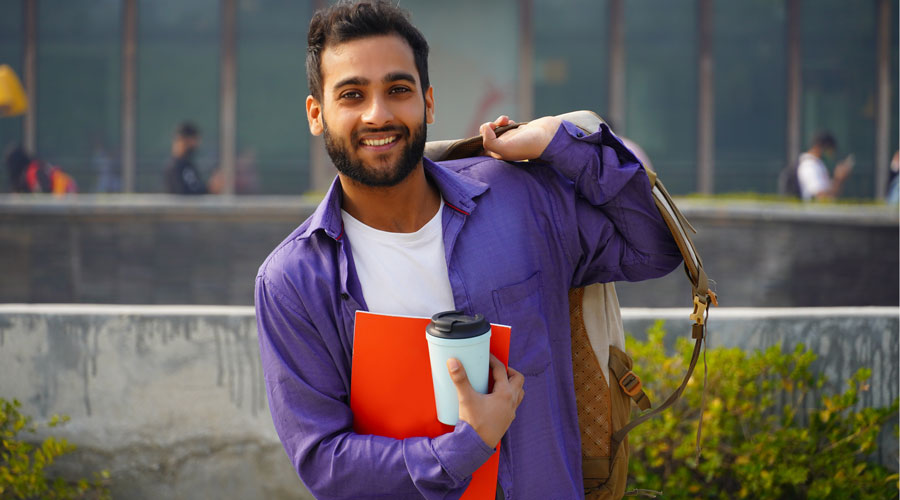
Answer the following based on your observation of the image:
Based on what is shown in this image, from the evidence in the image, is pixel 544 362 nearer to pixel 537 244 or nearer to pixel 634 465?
pixel 537 244

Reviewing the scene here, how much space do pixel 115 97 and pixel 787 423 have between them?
16.6 m

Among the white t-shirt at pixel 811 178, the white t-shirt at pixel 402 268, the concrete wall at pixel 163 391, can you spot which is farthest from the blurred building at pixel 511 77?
the white t-shirt at pixel 402 268

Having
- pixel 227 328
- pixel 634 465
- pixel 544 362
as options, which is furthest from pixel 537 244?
pixel 227 328

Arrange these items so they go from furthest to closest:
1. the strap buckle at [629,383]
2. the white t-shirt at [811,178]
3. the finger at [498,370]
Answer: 1. the white t-shirt at [811,178]
2. the strap buckle at [629,383]
3. the finger at [498,370]

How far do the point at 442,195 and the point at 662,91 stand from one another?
54.3 feet

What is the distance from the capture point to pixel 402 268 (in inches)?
89.4

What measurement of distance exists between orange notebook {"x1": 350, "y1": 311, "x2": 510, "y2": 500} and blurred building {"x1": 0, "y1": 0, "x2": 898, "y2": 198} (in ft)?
52.5

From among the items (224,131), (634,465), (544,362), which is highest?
(224,131)

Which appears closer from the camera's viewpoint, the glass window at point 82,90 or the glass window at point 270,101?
the glass window at point 82,90

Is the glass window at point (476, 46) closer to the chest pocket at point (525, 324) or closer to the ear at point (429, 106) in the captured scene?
the ear at point (429, 106)

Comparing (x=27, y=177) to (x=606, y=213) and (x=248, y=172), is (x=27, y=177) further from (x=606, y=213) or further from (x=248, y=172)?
(x=606, y=213)

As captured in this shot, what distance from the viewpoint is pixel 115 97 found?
1806cm

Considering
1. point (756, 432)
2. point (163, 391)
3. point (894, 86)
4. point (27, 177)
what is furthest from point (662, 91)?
point (163, 391)

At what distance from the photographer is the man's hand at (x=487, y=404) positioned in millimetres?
1971
